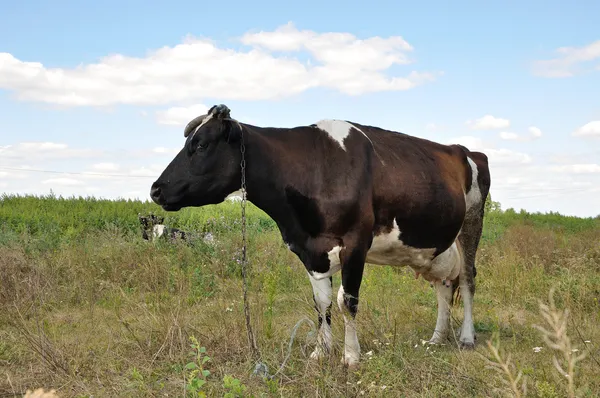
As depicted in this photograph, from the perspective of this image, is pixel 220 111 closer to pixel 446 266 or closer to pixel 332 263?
pixel 332 263

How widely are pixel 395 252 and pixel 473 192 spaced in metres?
1.70

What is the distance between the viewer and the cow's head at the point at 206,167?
17.4ft

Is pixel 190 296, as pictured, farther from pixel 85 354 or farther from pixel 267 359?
pixel 267 359

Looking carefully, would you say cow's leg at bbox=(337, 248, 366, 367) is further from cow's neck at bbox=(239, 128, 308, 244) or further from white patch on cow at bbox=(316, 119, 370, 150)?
white patch on cow at bbox=(316, 119, 370, 150)

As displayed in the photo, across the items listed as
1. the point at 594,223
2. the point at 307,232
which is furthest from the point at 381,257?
the point at 594,223

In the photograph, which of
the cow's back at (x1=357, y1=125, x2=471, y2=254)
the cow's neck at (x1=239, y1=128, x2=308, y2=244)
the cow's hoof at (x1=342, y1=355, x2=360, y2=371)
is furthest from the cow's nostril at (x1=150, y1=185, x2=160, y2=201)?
the cow's hoof at (x1=342, y1=355, x2=360, y2=371)

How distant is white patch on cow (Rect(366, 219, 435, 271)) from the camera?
5.54 meters

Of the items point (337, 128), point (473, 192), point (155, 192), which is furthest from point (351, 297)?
point (473, 192)

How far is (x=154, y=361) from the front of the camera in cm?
554

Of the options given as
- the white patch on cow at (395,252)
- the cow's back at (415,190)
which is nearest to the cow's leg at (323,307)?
the white patch on cow at (395,252)

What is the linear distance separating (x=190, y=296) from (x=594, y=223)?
22.1 m

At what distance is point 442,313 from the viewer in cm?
667

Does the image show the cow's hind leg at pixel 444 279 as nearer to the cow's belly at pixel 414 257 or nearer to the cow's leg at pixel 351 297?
the cow's belly at pixel 414 257

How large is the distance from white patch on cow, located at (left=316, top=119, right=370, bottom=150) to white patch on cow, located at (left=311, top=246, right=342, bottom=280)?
94 centimetres
